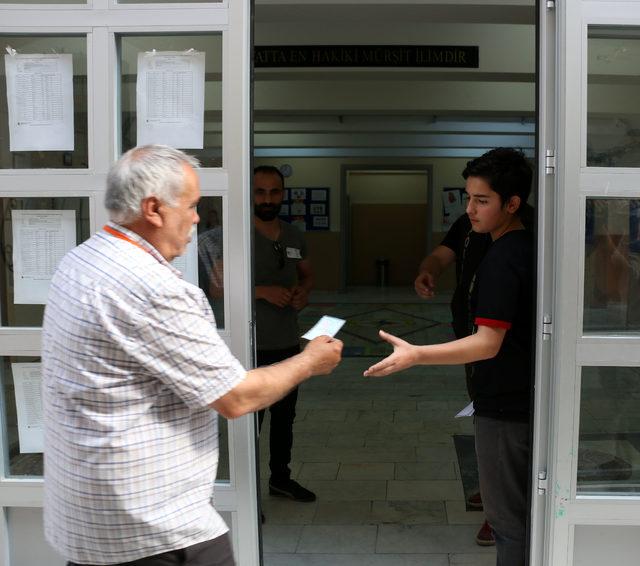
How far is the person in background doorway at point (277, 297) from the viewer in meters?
4.38

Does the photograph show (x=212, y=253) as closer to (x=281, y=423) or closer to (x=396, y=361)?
(x=396, y=361)

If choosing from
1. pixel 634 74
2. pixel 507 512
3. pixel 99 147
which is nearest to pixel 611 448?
pixel 507 512

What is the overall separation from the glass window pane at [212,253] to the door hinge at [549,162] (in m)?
1.26

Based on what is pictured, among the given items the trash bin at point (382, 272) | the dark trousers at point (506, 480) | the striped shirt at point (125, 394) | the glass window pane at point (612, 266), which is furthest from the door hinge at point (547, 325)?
the trash bin at point (382, 272)

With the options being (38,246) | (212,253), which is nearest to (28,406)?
(38,246)

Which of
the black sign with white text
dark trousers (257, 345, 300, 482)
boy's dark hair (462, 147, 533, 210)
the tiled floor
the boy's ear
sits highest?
the black sign with white text

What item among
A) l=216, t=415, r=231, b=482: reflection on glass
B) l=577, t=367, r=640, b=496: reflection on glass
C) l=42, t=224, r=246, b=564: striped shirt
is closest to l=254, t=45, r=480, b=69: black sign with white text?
l=216, t=415, r=231, b=482: reflection on glass

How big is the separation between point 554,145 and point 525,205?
0.35 metres

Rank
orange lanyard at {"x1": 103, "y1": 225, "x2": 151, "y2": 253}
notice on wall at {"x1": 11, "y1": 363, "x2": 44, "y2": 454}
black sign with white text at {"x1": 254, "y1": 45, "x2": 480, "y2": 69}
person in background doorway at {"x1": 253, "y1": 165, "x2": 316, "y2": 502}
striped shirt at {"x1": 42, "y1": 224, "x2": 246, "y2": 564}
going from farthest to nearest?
1. black sign with white text at {"x1": 254, "y1": 45, "x2": 480, "y2": 69}
2. person in background doorway at {"x1": 253, "y1": 165, "x2": 316, "y2": 502}
3. notice on wall at {"x1": 11, "y1": 363, "x2": 44, "y2": 454}
4. orange lanyard at {"x1": 103, "y1": 225, "x2": 151, "y2": 253}
5. striped shirt at {"x1": 42, "y1": 224, "x2": 246, "y2": 564}

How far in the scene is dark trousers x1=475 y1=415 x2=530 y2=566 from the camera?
298cm

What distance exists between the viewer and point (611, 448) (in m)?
2.96

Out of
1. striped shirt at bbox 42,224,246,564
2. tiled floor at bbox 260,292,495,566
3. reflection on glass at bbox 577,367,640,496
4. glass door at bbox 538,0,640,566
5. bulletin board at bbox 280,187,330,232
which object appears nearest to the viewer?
striped shirt at bbox 42,224,246,564

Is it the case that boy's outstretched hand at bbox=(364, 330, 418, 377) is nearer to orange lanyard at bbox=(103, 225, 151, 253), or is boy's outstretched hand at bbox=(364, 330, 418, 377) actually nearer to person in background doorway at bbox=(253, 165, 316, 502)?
orange lanyard at bbox=(103, 225, 151, 253)

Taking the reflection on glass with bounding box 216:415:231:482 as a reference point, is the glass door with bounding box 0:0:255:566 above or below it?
above
